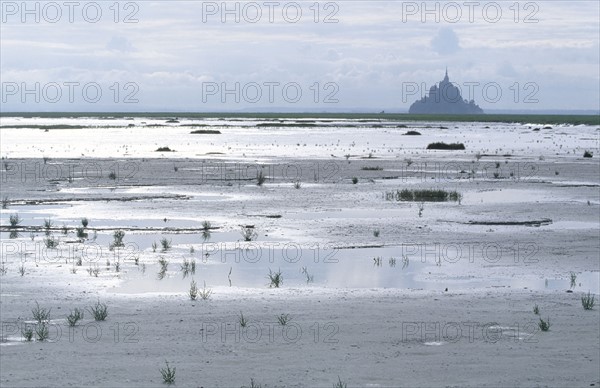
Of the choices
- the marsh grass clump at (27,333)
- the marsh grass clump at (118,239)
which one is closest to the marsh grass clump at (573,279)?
the marsh grass clump at (27,333)

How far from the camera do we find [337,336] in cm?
1125

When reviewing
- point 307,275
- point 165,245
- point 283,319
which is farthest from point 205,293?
point 165,245

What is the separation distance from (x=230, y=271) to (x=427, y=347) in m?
5.92

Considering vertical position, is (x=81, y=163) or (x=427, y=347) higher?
(x=81, y=163)

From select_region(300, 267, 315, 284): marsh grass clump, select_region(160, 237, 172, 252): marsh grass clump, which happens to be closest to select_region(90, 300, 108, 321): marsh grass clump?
select_region(300, 267, 315, 284): marsh grass clump

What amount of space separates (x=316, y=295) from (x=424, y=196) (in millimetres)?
16657

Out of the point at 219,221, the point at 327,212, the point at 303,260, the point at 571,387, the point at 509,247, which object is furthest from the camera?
→ the point at 327,212

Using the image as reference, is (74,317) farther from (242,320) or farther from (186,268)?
(186,268)

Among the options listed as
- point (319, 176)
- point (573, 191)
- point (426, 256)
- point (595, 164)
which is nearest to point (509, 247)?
point (426, 256)

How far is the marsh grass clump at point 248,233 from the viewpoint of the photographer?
20.0 meters

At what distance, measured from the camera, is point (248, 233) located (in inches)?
801

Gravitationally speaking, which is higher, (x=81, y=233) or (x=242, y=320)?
(x=81, y=233)

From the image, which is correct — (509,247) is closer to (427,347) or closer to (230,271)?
(230,271)

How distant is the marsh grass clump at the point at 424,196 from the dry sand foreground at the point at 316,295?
2.65 ft
